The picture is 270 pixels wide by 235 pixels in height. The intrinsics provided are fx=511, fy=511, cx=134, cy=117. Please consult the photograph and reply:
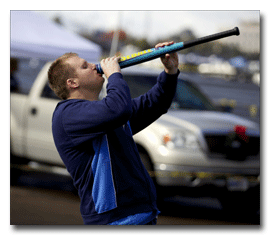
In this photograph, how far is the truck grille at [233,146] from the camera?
4953 millimetres

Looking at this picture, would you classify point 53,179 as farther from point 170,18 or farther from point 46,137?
point 170,18

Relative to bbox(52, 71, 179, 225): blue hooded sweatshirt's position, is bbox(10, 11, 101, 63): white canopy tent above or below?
above

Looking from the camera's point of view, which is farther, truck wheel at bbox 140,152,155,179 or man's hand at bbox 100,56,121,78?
truck wheel at bbox 140,152,155,179

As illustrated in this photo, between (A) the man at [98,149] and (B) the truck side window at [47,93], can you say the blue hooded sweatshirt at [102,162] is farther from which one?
(B) the truck side window at [47,93]

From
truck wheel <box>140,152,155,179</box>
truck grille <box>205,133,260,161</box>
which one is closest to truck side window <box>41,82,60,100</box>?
truck wheel <box>140,152,155,179</box>

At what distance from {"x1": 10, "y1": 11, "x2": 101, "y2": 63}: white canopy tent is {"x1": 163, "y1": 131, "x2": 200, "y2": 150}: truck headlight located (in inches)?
73.1

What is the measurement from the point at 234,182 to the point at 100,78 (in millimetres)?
2897

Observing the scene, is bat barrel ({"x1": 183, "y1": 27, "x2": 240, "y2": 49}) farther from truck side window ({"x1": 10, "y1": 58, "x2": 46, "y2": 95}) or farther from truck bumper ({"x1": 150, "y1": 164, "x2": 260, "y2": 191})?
truck side window ({"x1": 10, "y1": 58, "x2": 46, "y2": 95})

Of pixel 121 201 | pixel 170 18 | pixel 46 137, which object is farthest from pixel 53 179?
pixel 121 201

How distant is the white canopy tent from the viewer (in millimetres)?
6289

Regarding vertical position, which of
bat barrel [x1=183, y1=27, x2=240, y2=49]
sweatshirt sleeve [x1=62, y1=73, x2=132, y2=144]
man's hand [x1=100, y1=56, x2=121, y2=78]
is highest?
bat barrel [x1=183, y1=27, x2=240, y2=49]

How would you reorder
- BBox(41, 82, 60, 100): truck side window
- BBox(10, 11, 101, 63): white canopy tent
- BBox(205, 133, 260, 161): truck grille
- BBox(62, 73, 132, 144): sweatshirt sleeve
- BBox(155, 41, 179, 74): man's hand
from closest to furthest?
1. BBox(62, 73, 132, 144): sweatshirt sleeve
2. BBox(155, 41, 179, 74): man's hand
3. BBox(205, 133, 260, 161): truck grille
4. BBox(41, 82, 60, 100): truck side window
5. BBox(10, 11, 101, 63): white canopy tent

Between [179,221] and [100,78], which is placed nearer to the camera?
[100,78]
